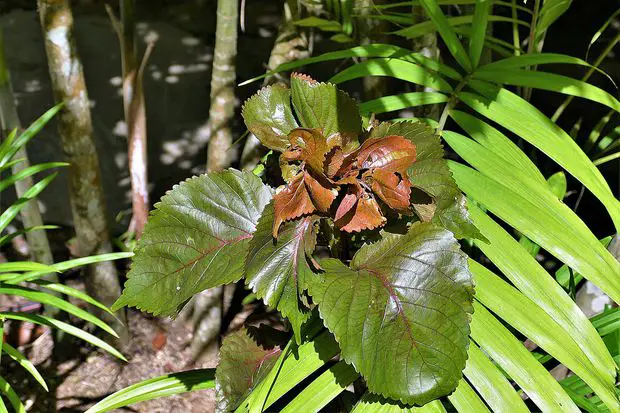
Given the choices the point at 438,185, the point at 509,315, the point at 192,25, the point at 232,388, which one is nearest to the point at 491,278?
the point at 509,315

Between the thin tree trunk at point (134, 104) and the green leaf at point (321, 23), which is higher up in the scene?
the green leaf at point (321, 23)

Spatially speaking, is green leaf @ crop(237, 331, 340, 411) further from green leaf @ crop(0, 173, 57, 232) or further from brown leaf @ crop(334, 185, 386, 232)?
green leaf @ crop(0, 173, 57, 232)

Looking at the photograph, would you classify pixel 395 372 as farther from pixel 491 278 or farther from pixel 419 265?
pixel 491 278

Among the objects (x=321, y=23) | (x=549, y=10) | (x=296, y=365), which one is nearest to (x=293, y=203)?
(x=296, y=365)

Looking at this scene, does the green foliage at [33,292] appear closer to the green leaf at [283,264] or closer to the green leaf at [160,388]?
the green leaf at [160,388]

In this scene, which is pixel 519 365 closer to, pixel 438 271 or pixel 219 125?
pixel 438 271

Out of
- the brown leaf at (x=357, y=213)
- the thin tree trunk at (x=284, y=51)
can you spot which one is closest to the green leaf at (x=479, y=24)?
the brown leaf at (x=357, y=213)
